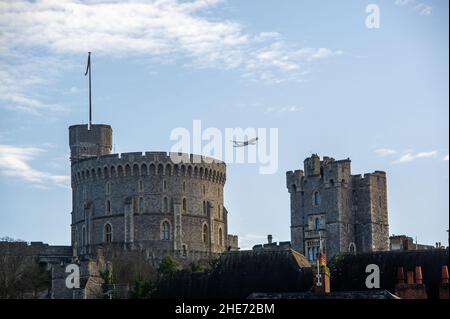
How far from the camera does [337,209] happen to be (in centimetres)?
10244

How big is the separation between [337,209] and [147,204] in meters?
14.9

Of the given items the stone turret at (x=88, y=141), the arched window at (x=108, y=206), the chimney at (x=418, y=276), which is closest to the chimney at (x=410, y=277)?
the chimney at (x=418, y=276)

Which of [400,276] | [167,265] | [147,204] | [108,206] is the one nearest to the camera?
[400,276]

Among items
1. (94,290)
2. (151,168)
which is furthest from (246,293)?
(151,168)

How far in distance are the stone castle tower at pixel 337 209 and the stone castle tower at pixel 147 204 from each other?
6613 millimetres

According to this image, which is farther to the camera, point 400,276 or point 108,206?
point 108,206

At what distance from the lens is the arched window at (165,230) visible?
104000 millimetres

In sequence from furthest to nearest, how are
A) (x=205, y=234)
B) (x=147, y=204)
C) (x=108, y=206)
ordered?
(x=205, y=234), (x=108, y=206), (x=147, y=204)

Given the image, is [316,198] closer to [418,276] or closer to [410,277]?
[410,277]

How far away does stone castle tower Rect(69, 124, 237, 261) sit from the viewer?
103812 mm

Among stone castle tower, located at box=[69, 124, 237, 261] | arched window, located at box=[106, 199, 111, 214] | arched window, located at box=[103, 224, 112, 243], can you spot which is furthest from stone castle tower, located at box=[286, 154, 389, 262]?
arched window, located at box=[106, 199, 111, 214]

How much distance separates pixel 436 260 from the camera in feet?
202

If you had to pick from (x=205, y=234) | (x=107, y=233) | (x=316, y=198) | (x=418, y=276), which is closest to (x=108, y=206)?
(x=107, y=233)
